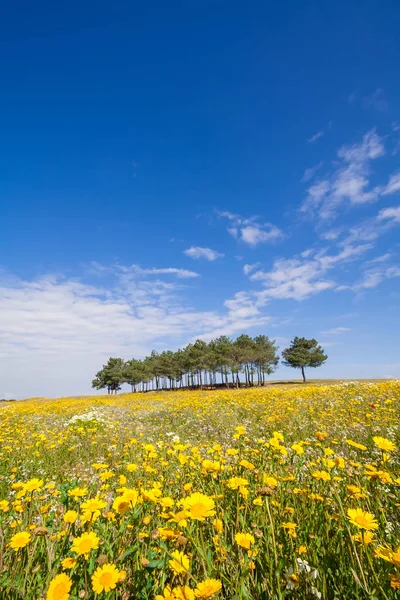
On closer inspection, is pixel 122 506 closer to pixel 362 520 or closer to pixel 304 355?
pixel 362 520

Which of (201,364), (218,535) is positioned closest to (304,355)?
(201,364)

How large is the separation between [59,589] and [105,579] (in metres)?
0.23

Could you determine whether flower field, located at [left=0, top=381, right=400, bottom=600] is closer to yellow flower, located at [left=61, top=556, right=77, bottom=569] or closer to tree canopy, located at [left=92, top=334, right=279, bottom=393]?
yellow flower, located at [left=61, top=556, right=77, bottom=569]

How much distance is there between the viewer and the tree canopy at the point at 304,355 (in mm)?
65812

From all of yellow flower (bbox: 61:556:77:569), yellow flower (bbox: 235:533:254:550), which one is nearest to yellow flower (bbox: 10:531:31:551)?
yellow flower (bbox: 61:556:77:569)

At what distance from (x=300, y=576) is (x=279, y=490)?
1.06 m

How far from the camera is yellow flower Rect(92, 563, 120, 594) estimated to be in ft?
5.05

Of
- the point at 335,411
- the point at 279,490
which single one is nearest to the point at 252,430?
the point at 335,411

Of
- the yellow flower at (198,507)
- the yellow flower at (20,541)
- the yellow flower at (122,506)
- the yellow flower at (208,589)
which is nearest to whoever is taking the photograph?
the yellow flower at (208,589)

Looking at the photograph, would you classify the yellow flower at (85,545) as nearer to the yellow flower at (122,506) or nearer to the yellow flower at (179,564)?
the yellow flower at (122,506)

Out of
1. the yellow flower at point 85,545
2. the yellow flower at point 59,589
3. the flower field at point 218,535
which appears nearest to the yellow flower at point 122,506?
the flower field at point 218,535

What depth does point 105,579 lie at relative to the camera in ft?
5.23

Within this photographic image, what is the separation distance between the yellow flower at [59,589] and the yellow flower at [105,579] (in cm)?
13

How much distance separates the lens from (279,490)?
9.87 ft
